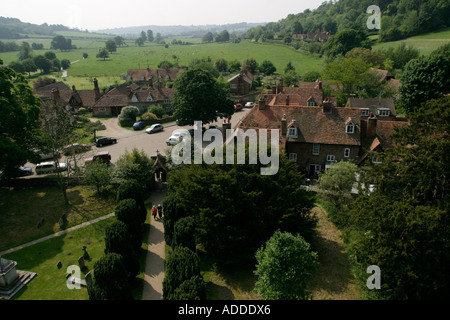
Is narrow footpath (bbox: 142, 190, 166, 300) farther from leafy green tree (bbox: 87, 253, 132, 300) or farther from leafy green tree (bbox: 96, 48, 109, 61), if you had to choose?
leafy green tree (bbox: 96, 48, 109, 61)

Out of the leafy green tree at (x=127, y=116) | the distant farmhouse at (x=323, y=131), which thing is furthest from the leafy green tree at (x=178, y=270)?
the leafy green tree at (x=127, y=116)

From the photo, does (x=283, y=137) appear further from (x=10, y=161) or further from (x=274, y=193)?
(x=10, y=161)

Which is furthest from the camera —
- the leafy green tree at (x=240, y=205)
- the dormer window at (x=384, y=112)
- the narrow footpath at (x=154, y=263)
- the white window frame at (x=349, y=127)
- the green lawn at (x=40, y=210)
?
the dormer window at (x=384, y=112)

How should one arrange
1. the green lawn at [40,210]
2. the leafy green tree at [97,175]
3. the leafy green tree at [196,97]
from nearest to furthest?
the green lawn at [40,210] → the leafy green tree at [97,175] → the leafy green tree at [196,97]

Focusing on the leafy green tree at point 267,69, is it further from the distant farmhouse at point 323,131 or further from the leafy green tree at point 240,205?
the leafy green tree at point 240,205

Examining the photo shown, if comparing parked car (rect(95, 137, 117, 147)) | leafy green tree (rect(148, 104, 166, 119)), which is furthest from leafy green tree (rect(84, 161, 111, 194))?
leafy green tree (rect(148, 104, 166, 119))

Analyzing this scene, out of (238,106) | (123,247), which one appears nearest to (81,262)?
(123,247)
